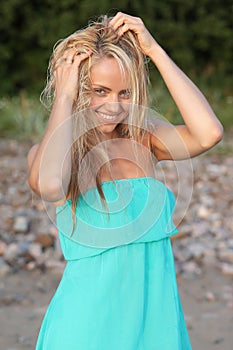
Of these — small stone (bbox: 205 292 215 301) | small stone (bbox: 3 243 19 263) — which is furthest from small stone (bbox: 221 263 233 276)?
small stone (bbox: 3 243 19 263)

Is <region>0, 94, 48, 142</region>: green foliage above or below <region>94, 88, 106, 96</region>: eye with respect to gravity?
below

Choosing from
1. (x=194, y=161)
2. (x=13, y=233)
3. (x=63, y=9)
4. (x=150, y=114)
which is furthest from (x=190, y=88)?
(x=63, y=9)

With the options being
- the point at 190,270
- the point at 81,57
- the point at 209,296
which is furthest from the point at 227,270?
the point at 81,57

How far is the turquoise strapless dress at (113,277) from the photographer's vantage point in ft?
6.53

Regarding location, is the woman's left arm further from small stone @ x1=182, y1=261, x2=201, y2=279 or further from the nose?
small stone @ x1=182, y1=261, x2=201, y2=279

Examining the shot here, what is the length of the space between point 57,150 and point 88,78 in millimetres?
255

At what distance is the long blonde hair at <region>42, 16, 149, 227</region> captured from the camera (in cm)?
199

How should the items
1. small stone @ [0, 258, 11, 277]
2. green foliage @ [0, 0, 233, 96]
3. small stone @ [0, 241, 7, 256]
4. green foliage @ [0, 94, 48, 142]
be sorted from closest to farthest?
1. small stone @ [0, 258, 11, 277]
2. small stone @ [0, 241, 7, 256]
3. green foliage @ [0, 94, 48, 142]
4. green foliage @ [0, 0, 233, 96]

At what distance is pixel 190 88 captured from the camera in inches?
81.1

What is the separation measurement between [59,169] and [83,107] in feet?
0.76

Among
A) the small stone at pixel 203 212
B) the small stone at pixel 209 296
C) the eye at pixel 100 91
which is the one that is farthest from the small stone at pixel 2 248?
the eye at pixel 100 91

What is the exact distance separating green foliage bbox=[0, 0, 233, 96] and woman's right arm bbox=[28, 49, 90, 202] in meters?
9.32

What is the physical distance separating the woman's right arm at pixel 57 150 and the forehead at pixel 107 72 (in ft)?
0.19

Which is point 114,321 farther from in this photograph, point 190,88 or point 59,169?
point 190,88
